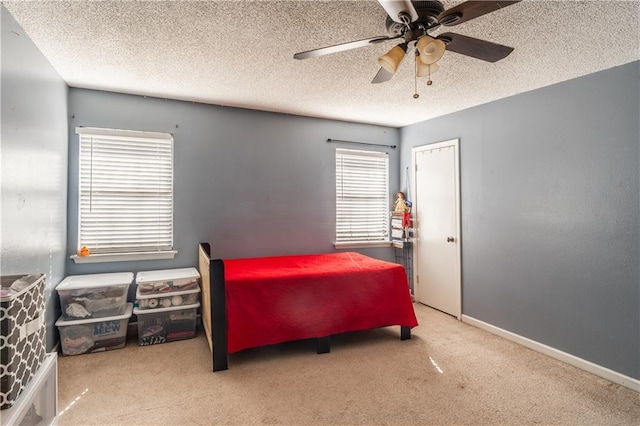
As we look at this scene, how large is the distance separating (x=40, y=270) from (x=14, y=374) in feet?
5.63

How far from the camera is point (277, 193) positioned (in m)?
4.11

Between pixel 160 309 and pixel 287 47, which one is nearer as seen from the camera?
pixel 287 47

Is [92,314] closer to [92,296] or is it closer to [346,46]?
[92,296]

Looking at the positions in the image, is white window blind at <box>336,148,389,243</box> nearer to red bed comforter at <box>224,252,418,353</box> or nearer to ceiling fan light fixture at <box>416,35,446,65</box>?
red bed comforter at <box>224,252,418,353</box>

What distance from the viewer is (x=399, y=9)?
1492mm

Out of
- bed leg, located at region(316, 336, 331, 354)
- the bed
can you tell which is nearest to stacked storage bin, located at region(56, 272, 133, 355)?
the bed

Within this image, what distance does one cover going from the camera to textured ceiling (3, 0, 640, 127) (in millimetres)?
1967

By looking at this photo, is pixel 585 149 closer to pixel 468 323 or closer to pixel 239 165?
pixel 468 323

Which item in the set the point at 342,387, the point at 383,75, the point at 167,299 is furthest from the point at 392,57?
the point at 167,299

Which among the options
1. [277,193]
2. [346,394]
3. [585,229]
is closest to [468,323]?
[585,229]

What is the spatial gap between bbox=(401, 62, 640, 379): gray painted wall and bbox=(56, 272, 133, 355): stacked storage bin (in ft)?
11.8

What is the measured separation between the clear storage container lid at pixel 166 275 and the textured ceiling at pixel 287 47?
1837 mm

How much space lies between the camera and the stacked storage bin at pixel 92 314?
2877 mm

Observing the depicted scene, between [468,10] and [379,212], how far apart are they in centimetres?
339
